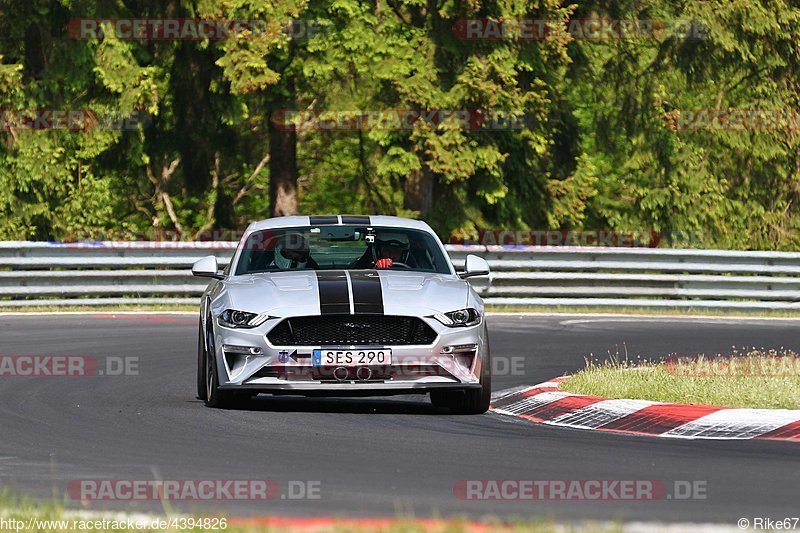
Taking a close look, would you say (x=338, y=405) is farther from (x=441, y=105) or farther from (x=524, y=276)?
(x=441, y=105)

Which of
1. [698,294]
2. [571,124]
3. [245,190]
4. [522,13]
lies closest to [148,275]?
[698,294]

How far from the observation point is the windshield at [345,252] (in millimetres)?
13273

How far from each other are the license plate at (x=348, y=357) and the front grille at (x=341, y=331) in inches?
3.3

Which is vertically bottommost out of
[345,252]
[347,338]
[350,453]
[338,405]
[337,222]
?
[338,405]

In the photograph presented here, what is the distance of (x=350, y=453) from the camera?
9.79m

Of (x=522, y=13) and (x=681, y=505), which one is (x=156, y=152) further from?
(x=681, y=505)

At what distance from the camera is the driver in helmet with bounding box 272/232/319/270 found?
13.2 metres

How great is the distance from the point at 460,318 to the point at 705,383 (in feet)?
6.80

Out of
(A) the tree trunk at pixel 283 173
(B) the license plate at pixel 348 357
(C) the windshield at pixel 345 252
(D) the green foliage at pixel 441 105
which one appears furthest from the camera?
(A) the tree trunk at pixel 283 173

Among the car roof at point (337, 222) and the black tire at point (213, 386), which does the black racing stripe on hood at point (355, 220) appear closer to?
the car roof at point (337, 222)

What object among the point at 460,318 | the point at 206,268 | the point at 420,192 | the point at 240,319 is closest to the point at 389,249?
the point at 206,268

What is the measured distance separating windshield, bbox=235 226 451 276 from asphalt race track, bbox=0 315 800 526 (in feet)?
3.53

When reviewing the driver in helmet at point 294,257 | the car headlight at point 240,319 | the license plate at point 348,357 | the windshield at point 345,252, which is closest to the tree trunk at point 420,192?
the windshield at point 345,252

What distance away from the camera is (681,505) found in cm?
771
